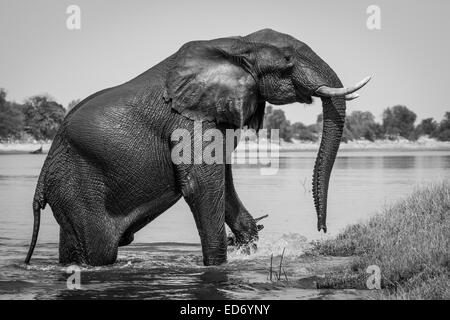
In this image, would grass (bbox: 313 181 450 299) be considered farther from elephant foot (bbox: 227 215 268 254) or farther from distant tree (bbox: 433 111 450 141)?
distant tree (bbox: 433 111 450 141)

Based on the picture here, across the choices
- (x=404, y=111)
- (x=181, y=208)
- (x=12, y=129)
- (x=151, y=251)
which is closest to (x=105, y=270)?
(x=151, y=251)

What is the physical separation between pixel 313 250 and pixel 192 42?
3.46 metres

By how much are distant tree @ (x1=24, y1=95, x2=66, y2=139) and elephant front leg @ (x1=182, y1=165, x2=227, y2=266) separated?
77.9 metres

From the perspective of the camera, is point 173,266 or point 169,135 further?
point 173,266

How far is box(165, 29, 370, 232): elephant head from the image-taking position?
11039 millimetres

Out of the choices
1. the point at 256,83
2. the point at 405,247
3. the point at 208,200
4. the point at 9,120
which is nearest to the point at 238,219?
the point at 208,200

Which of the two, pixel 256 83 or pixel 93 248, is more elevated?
pixel 256 83

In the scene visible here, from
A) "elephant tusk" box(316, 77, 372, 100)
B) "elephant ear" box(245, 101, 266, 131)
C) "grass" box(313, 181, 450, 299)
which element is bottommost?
"grass" box(313, 181, 450, 299)

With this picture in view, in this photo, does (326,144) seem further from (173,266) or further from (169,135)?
(173,266)

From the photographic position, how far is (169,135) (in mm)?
11141

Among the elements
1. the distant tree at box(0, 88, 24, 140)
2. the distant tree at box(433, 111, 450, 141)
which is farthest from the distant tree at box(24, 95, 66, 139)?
the distant tree at box(433, 111, 450, 141)

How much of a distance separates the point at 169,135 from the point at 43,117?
83495mm

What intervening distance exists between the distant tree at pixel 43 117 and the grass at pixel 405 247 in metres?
75.9

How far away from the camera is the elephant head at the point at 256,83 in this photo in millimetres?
11039
